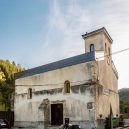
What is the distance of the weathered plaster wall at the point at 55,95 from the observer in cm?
2517

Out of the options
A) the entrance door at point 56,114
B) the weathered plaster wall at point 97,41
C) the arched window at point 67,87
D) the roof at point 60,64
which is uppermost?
the weathered plaster wall at point 97,41

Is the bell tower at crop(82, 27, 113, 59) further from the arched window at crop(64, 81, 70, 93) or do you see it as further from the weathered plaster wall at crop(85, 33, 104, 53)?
the arched window at crop(64, 81, 70, 93)

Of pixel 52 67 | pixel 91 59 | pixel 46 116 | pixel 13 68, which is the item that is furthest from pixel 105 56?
pixel 13 68

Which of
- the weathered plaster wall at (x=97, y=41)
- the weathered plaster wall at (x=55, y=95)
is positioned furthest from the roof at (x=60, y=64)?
the weathered plaster wall at (x=97, y=41)

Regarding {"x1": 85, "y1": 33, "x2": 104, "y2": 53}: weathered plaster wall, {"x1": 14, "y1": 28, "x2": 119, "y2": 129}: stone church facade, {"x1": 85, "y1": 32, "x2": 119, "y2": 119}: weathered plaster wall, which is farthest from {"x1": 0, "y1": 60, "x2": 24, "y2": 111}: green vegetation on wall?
{"x1": 85, "y1": 33, "x2": 104, "y2": 53}: weathered plaster wall

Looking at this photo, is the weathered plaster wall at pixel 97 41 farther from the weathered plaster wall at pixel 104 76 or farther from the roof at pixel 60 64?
the roof at pixel 60 64

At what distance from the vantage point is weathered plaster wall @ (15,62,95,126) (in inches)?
991

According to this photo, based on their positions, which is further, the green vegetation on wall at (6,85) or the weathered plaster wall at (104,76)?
the green vegetation on wall at (6,85)

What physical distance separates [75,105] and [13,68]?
109 ft

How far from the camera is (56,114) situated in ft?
94.2

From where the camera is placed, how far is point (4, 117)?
3416 cm

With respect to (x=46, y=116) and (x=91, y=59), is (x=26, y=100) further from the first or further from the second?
(x=91, y=59)

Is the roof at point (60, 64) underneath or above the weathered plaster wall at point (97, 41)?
underneath

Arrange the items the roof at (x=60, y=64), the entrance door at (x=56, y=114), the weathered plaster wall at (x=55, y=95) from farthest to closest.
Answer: the entrance door at (x=56, y=114)
the roof at (x=60, y=64)
the weathered plaster wall at (x=55, y=95)
